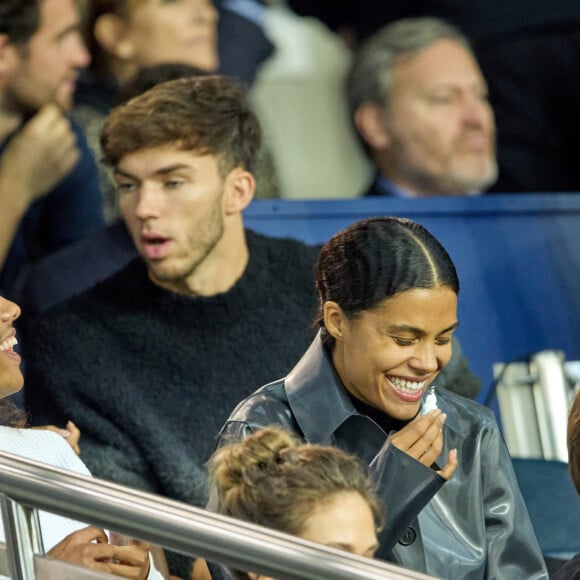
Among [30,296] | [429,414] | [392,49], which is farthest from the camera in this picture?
[392,49]

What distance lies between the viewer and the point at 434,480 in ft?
6.82

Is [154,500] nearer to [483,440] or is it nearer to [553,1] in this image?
[483,440]

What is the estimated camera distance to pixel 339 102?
13.3 ft

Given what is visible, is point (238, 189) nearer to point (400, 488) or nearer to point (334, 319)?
point (334, 319)

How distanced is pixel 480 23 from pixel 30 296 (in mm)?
1507

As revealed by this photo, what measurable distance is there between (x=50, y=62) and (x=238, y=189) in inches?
31.2

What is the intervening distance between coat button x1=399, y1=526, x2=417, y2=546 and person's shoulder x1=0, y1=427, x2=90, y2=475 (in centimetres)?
54

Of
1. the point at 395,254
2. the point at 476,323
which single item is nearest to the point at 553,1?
the point at 476,323

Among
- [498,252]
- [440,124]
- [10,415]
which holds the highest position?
[10,415]

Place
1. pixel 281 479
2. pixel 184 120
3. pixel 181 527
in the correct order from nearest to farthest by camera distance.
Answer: pixel 181 527, pixel 281 479, pixel 184 120

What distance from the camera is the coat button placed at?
7.06ft

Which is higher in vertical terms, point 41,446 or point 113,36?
point 113,36

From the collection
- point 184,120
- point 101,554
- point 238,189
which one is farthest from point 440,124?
point 101,554

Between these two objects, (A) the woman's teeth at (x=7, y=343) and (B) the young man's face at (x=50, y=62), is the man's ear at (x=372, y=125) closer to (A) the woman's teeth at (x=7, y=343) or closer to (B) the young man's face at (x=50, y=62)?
(B) the young man's face at (x=50, y=62)
